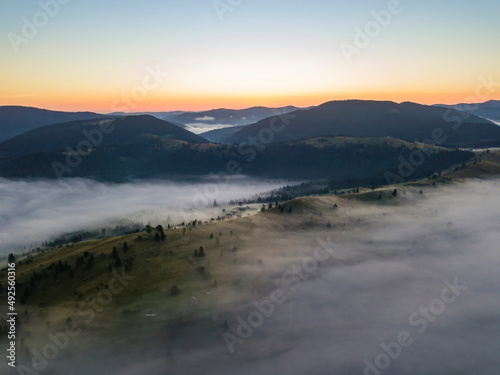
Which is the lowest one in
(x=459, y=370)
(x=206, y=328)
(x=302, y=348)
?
(x=459, y=370)

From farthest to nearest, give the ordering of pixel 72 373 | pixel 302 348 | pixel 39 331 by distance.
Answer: pixel 302 348, pixel 39 331, pixel 72 373

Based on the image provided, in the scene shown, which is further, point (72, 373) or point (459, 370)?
point (459, 370)

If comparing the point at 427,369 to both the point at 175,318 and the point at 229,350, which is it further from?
the point at 175,318

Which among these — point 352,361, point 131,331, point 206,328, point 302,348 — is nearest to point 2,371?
point 131,331

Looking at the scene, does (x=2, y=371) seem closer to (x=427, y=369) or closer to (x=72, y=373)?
(x=72, y=373)

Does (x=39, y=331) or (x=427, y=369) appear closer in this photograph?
(x=39, y=331)

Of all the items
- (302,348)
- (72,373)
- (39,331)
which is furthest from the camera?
(302,348)

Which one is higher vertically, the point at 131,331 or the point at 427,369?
the point at 131,331

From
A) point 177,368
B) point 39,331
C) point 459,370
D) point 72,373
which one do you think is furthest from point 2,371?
point 459,370

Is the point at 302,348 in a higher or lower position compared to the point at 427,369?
higher
